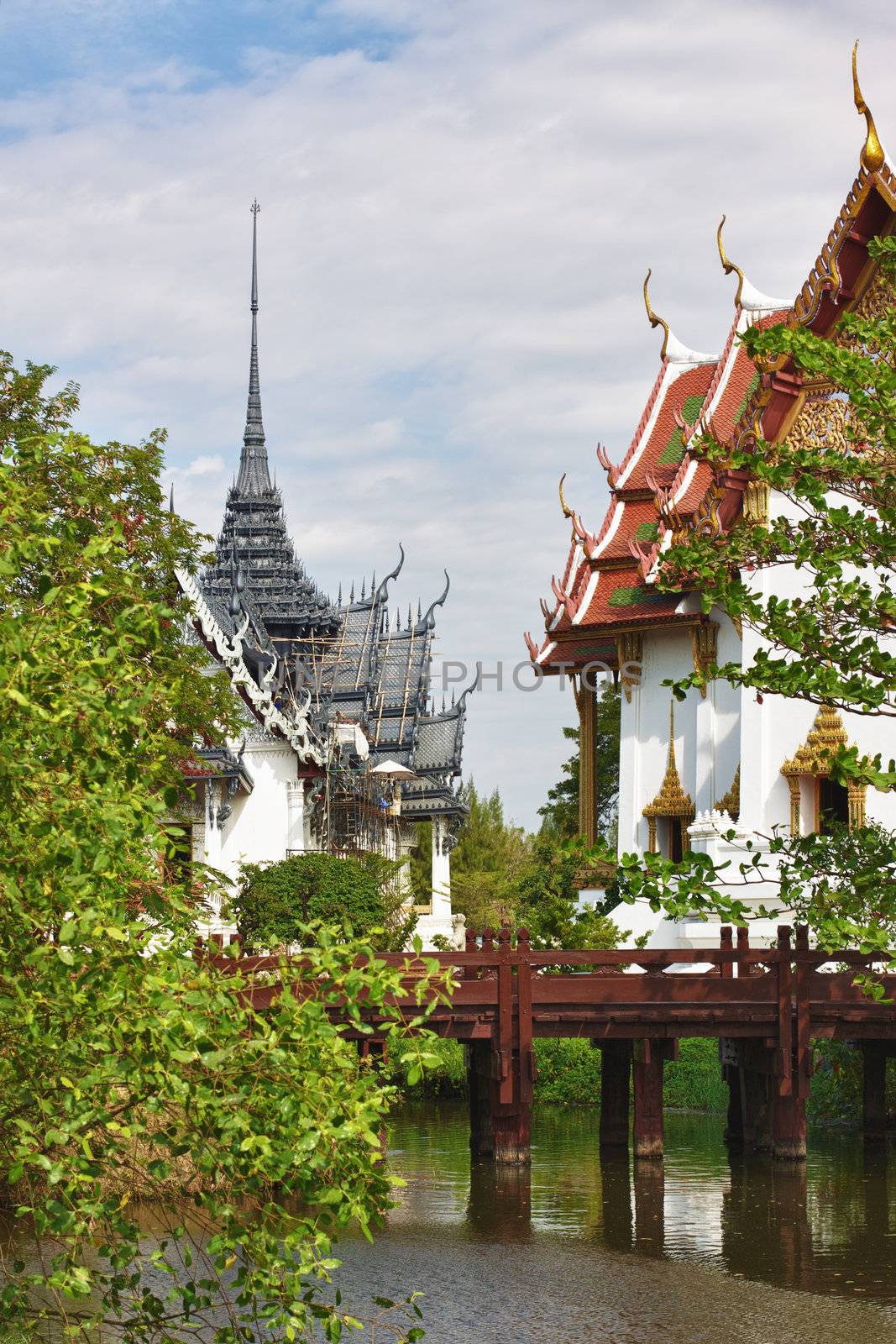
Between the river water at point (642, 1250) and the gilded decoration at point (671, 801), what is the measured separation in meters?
8.43

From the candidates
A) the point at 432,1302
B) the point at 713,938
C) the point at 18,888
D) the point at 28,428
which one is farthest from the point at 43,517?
the point at 713,938

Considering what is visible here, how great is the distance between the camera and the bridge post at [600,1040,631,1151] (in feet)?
72.7

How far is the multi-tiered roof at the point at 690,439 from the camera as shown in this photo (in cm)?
2542

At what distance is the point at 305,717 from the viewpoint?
41125 mm

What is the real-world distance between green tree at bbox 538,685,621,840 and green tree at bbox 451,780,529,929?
6998 millimetres

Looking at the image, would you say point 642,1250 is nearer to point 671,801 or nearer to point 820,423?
point 820,423

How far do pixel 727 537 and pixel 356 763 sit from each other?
108 ft

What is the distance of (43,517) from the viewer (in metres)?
7.16

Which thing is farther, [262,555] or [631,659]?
[262,555]

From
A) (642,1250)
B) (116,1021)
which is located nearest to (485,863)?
(642,1250)

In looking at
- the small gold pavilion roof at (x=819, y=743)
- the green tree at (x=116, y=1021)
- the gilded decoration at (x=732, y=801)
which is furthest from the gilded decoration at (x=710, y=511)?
the green tree at (x=116, y=1021)

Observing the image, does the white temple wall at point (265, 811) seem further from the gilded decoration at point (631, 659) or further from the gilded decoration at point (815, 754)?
the gilded decoration at point (815, 754)

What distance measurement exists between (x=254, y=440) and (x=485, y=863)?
15963mm

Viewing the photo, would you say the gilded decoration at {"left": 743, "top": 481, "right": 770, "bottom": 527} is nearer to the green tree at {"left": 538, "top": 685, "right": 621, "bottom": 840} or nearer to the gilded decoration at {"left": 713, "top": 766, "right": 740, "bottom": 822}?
the gilded decoration at {"left": 713, "top": 766, "right": 740, "bottom": 822}
